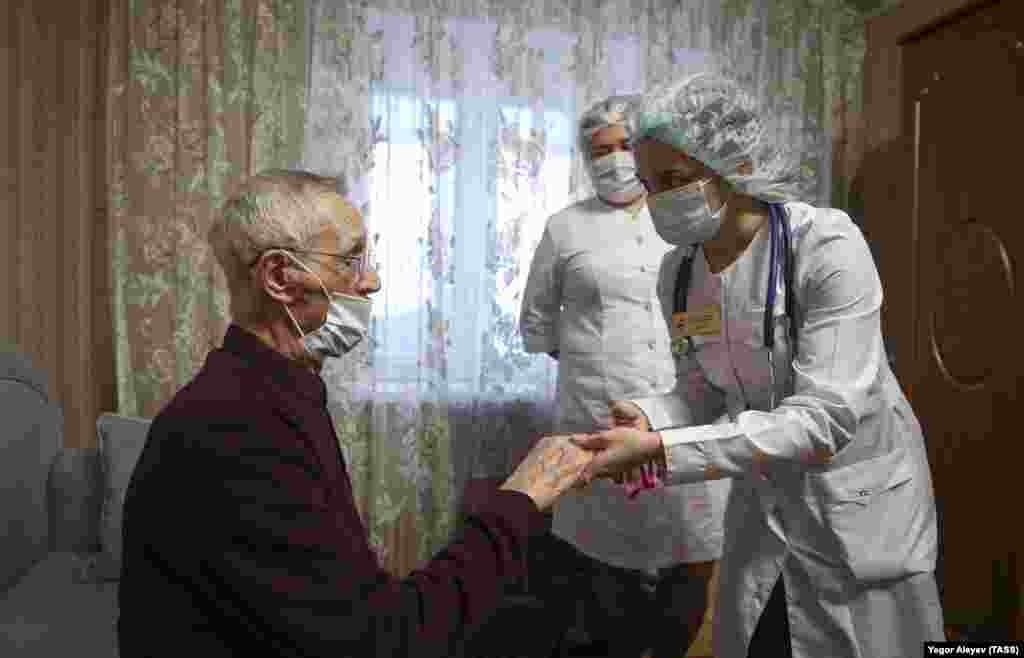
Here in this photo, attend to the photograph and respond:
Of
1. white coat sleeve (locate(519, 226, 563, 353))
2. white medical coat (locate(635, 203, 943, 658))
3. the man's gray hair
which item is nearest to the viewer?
the man's gray hair

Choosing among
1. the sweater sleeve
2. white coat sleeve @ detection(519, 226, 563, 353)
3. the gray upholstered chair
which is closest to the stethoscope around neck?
the sweater sleeve

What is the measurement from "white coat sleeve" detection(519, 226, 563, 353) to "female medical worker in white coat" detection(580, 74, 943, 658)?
3.49ft

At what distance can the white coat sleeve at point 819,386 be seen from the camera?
1.33m

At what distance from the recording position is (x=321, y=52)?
127 inches

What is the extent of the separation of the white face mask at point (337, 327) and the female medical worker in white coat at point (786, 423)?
1.46 ft

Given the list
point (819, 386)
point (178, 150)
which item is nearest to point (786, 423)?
point (819, 386)

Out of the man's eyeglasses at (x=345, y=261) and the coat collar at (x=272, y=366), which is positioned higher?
the man's eyeglasses at (x=345, y=261)

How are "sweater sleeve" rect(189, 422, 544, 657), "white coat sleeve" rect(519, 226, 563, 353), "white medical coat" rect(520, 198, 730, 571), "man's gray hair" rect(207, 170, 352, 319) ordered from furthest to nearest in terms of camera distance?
"white coat sleeve" rect(519, 226, 563, 353), "white medical coat" rect(520, 198, 730, 571), "man's gray hair" rect(207, 170, 352, 319), "sweater sleeve" rect(189, 422, 544, 657)

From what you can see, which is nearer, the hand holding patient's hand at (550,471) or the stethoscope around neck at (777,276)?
the hand holding patient's hand at (550,471)

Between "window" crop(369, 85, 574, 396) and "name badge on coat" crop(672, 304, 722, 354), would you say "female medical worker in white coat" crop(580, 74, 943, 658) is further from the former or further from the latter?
"window" crop(369, 85, 574, 396)

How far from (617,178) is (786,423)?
4.33ft

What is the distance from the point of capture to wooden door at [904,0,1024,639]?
8.11 ft

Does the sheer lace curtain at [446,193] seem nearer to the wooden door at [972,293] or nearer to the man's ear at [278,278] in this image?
the wooden door at [972,293]

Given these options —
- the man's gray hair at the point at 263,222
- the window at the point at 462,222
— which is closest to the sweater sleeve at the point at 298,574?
the man's gray hair at the point at 263,222
